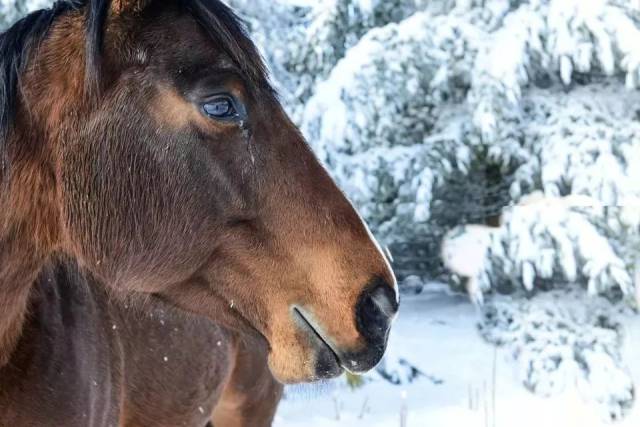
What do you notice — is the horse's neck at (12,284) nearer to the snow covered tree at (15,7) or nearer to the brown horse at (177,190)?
the brown horse at (177,190)

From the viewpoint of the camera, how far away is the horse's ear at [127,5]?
1709 millimetres

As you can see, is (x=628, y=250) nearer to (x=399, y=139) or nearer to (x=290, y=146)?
(x=399, y=139)

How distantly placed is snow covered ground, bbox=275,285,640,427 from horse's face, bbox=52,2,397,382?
307 cm

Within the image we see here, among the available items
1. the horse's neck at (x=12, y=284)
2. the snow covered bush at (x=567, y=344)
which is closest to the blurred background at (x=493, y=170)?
the snow covered bush at (x=567, y=344)

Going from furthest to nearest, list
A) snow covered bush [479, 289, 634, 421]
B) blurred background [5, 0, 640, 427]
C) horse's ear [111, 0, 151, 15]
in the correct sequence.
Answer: snow covered bush [479, 289, 634, 421], blurred background [5, 0, 640, 427], horse's ear [111, 0, 151, 15]

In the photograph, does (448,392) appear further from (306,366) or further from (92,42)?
(92,42)

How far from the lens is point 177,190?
5.47ft

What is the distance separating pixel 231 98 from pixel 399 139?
383 centimetres

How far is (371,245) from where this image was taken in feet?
5.35

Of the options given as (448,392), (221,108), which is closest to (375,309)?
(221,108)

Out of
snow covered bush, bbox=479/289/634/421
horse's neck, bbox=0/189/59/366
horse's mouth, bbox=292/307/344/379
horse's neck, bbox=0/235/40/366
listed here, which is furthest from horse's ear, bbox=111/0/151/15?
snow covered bush, bbox=479/289/634/421

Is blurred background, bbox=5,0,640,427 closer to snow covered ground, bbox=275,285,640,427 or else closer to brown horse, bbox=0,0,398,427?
snow covered ground, bbox=275,285,640,427

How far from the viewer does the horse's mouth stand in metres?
1.61

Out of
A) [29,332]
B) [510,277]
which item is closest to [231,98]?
[29,332]
